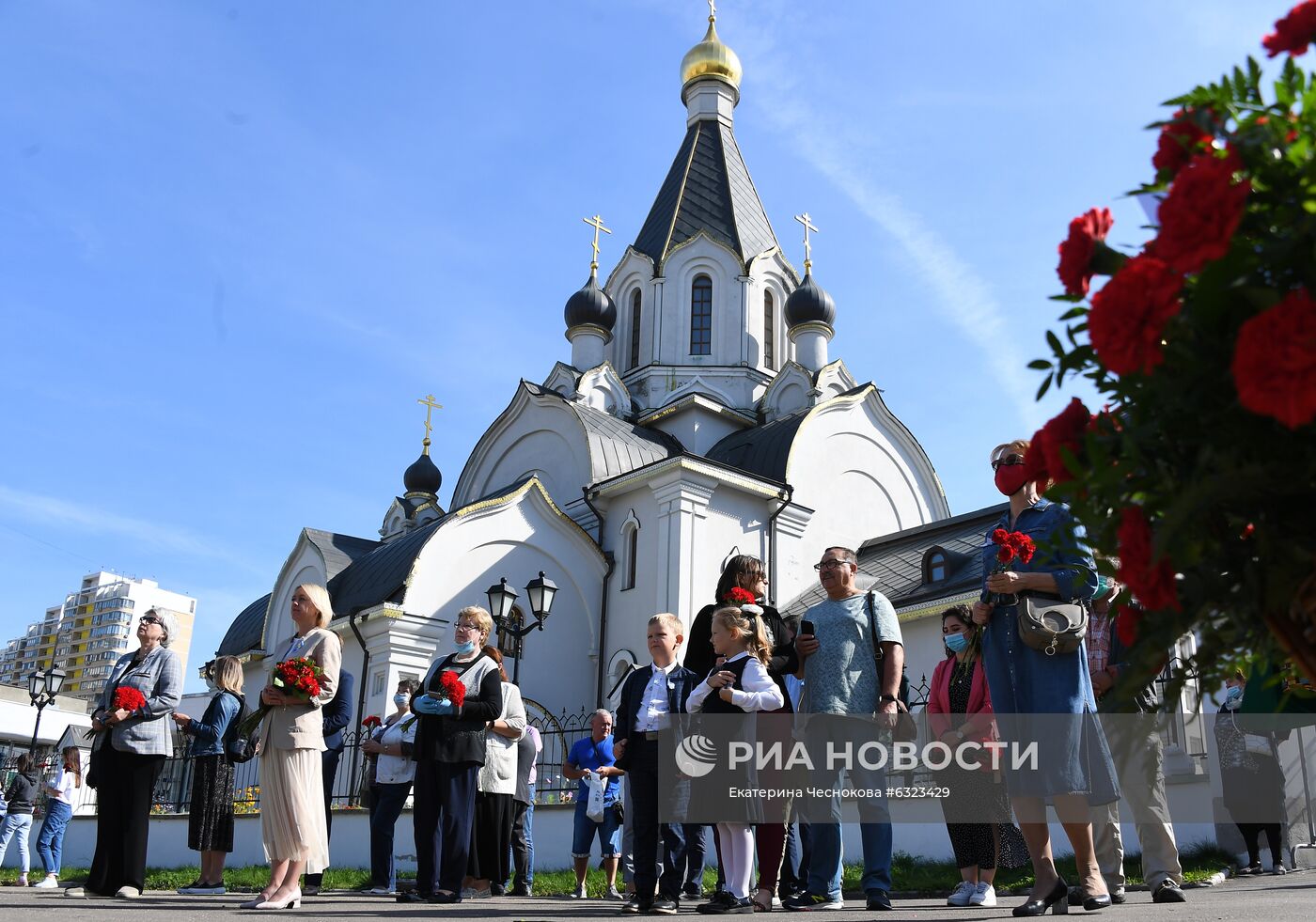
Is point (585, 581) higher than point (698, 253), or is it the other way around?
point (698, 253)

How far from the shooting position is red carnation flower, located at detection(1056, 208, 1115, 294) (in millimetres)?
2332

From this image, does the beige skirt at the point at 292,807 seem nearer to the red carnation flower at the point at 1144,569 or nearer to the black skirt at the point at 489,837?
the black skirt at the point at 489,837

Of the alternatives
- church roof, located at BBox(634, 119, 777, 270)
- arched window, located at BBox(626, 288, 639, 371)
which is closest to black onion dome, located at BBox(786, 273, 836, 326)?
church roof, located at BBox(634, 119, 777, 270)

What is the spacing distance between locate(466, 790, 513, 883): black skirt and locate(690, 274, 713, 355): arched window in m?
19.4

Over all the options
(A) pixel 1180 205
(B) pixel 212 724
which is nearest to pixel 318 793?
(B) pixel 212 724

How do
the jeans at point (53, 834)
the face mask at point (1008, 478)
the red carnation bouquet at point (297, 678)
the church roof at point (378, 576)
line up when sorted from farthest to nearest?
the church roof at point (378, 576)
the jeans at point (53, 834)
the red carnation bouquet at point (297, 678)
the face mask at point (1008, 478)

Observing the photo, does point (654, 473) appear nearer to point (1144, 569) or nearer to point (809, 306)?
point (809, 306)

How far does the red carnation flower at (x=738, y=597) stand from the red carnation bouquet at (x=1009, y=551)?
147 centimetres

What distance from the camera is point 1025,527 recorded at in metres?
5.28

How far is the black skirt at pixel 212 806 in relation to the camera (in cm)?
795

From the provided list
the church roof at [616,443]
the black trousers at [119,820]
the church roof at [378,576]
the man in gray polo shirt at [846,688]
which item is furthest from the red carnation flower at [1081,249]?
the church roof at [616,443]

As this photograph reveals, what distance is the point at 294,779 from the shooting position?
614 centimetres

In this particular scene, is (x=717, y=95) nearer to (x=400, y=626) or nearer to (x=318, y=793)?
(x=400, y=626)

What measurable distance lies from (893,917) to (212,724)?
510 cm
